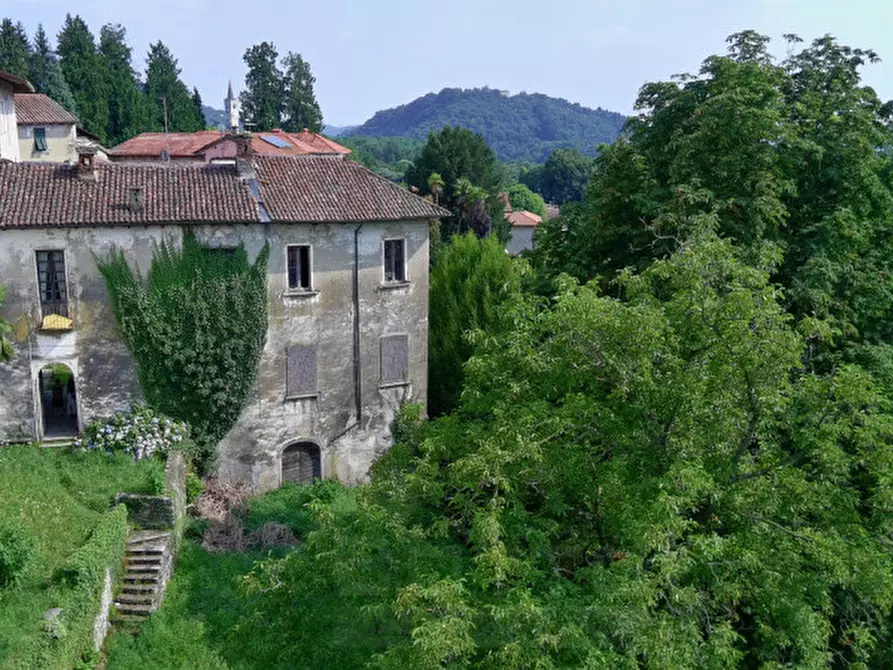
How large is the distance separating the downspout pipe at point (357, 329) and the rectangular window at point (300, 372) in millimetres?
1606

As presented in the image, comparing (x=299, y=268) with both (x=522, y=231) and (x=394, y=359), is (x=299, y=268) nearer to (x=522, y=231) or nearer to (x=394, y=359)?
(x=394, y=359)

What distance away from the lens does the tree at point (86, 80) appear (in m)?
86.1

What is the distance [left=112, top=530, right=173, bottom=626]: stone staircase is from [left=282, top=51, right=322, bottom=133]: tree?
85.7 metres

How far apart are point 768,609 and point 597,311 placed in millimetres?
5353

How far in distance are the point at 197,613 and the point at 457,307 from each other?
1940 cm

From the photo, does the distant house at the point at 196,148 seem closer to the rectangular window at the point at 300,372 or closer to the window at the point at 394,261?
the window at the point at 394,261

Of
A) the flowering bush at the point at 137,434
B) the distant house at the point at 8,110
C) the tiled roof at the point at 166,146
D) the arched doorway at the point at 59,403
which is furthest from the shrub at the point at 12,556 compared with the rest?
the tiled roof at the point at 166,146

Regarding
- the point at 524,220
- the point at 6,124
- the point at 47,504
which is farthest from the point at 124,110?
the point at 47,504

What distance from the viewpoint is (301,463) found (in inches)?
1181

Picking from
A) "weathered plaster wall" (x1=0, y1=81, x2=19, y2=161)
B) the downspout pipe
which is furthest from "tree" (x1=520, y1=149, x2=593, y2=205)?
the downspout pipe

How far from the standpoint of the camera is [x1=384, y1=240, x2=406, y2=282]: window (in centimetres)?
2978

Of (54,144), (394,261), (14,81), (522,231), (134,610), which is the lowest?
(134,610)

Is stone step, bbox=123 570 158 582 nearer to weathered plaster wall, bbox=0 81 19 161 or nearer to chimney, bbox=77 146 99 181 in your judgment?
chimney, bbox=77 146 99 181

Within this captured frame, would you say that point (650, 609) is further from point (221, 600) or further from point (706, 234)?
point (221, 600)
